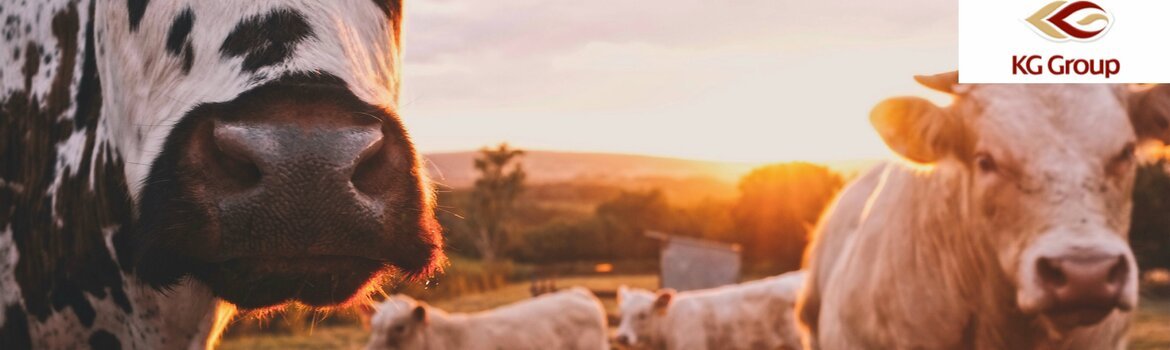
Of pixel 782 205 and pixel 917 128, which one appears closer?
pixel 917 128

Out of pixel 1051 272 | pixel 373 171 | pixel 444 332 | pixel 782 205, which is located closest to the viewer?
pixel 373 171

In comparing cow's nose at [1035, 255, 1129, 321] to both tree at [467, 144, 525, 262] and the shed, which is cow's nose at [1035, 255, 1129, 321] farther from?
tree at [467, 144, 525, 262]

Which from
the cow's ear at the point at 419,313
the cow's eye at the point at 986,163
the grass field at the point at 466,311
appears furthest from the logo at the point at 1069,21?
the cow's ear at the point at 419,313

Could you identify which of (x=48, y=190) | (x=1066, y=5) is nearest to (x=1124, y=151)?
(x=1066, y=5)

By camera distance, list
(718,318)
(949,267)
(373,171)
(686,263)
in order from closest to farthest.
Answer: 1. (373,171)
2. (949,267)
3. (718,318)
4. (686,263)

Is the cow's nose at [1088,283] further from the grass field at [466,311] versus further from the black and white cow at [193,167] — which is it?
the grass field at [466,311]

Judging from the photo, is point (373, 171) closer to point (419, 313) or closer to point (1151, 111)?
point (1151, 111)

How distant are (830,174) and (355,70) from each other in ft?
169

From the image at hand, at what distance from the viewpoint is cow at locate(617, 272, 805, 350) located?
14.4m

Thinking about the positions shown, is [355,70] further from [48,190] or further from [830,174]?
[830,174]

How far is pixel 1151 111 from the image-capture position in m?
3.73

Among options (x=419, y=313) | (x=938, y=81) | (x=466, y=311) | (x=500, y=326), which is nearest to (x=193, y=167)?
(x=938, y=81)

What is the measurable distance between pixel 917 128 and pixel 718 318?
11046mm

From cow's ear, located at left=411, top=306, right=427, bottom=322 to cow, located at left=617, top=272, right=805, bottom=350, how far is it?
399cm
